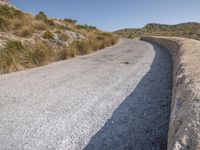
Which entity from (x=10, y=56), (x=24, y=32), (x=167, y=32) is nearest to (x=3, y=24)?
(x=24, y=32)

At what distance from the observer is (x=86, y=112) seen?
3.33m

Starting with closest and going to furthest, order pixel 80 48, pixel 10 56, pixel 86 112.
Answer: pixel 86 112, pixel 10 56, pixel 80 48

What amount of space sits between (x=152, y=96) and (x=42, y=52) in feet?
19.4

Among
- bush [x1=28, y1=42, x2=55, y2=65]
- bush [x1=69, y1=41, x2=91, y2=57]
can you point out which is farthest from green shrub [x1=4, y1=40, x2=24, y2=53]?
bush [x1=69, y1=41, x2=91, y2=57]

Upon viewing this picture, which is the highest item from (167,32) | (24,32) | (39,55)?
(24,32)

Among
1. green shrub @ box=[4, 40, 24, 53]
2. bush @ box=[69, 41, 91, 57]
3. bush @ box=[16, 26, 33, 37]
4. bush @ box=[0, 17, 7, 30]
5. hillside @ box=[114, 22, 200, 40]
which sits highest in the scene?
bush @ box=[0, 17, 7, 30]

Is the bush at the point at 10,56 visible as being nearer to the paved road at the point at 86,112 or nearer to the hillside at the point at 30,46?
the hillside at the point at 30,46

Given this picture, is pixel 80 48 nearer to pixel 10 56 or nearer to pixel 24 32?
pixel 24 32

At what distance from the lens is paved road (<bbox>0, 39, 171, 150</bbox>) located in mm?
2502

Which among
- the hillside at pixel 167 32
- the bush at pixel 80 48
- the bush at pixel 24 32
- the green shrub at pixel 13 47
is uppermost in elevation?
the bush at pixel 24 32

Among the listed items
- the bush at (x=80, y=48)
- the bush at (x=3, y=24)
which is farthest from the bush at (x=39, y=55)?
the bush at (x=3, y=24)

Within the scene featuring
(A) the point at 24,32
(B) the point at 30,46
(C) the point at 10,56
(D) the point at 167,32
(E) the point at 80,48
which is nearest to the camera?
(C) the point at 10,56

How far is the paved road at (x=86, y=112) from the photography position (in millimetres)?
2502

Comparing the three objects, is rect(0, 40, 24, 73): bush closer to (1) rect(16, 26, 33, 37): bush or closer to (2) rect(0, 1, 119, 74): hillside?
(2) rect(0, 1, 119, 74): hillside
